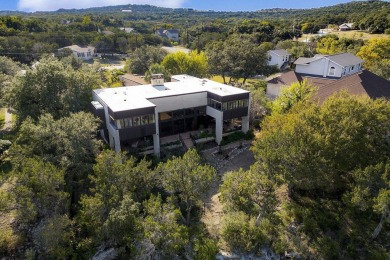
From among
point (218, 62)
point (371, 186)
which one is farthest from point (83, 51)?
point (371, 186)

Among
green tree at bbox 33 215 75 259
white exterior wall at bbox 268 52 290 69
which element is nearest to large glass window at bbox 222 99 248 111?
green tree at bbox 33 215 75 259

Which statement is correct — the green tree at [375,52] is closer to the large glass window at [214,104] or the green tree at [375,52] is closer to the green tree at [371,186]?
the large glass window at [214,104]

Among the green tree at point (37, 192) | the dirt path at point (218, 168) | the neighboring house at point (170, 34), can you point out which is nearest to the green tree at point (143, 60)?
the dirt path at point (218, 168)

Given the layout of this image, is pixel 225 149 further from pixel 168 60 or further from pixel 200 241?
pixel 168 60

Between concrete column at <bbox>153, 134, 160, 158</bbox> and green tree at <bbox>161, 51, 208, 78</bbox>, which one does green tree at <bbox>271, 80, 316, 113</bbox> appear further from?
green tree at <bbox>161, 51, 208, 78</bbox>

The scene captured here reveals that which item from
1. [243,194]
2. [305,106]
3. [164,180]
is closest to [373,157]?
[305,106]

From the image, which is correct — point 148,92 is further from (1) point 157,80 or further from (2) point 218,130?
(2) point 218,130
